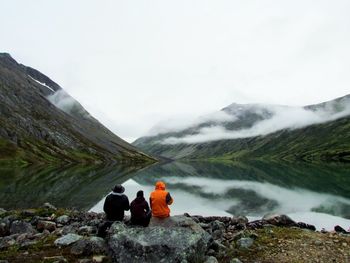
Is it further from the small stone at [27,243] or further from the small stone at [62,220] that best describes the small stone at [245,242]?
the small stone at [62,220]

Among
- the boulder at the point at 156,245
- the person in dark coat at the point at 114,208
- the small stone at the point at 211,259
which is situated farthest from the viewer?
the person in dark coat at the point at 114,208

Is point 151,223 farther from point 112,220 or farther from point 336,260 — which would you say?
point 336,260

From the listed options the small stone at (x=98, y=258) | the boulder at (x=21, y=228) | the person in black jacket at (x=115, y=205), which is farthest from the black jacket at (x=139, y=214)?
the boulder at (x=21, y=228)

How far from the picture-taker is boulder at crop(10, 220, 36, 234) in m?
30.0

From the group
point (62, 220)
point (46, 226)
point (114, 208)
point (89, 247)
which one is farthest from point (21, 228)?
point (89, 247)

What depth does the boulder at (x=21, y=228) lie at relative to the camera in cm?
3005

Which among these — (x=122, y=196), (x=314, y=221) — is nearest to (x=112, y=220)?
(x=122, y=196)

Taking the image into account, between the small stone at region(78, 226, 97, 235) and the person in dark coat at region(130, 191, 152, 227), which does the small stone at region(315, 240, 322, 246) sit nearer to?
the person in dark coat at region(130, 191, 152, 227)

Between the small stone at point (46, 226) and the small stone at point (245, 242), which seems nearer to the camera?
the small stone at point (245, 242)

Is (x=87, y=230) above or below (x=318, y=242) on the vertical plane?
below

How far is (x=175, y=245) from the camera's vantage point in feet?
66.1

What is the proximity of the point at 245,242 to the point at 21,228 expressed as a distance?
17.0 meters

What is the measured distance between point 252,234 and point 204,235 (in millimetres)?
4749

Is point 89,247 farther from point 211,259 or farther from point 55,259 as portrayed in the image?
point 211,259
